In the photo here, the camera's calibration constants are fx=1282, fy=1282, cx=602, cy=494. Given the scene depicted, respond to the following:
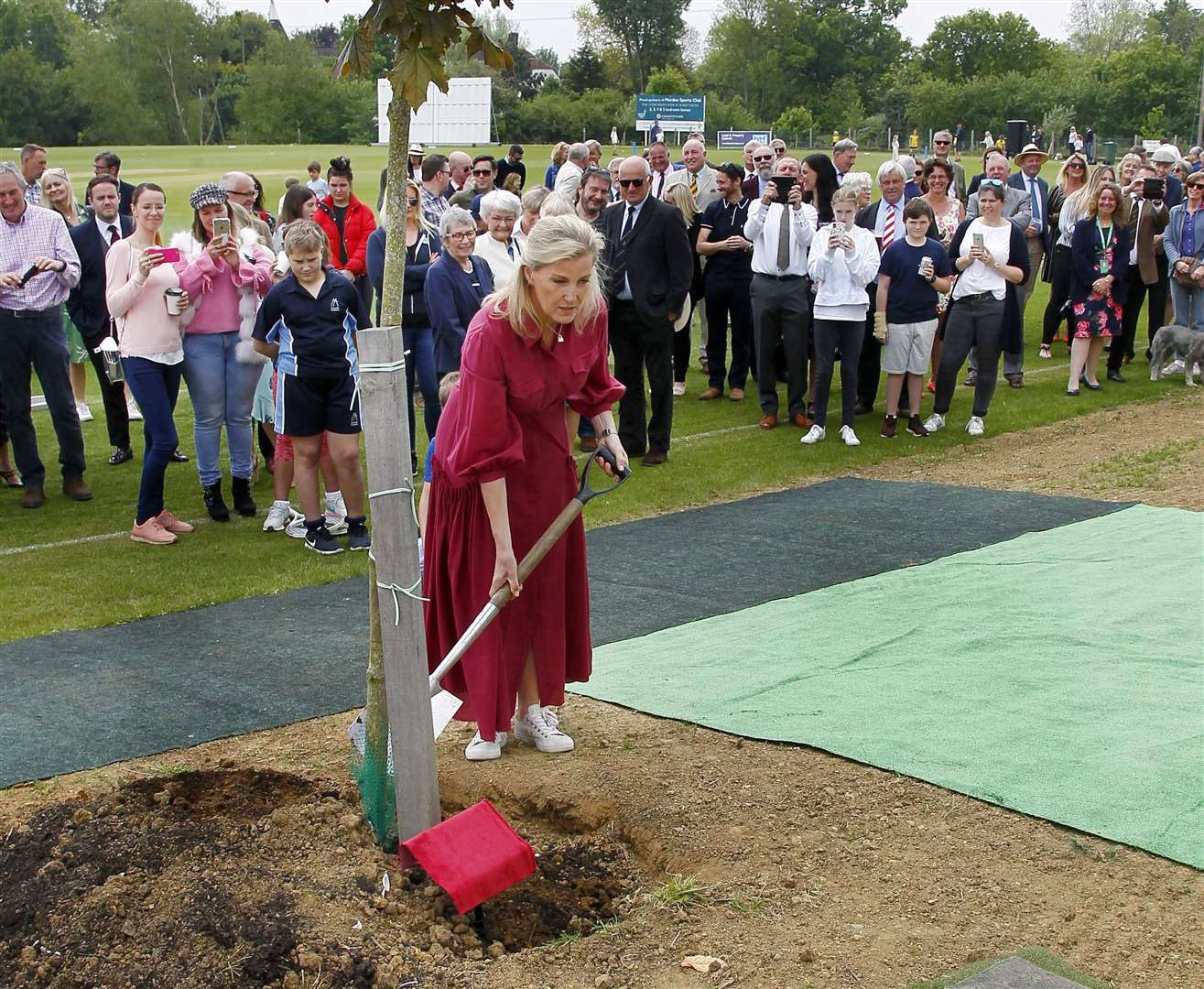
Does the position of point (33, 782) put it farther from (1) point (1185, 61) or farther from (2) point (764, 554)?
(1) point (1185, 61)

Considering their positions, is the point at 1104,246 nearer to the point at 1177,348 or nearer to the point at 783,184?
the point at 1177,348

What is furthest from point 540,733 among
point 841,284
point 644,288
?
point 841,284

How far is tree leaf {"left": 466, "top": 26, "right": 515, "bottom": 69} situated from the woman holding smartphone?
7.95 metres

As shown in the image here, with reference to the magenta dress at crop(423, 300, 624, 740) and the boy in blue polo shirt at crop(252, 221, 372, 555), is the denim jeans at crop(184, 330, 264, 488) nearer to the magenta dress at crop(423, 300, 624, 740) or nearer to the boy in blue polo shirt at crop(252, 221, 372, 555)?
the boy in blue polo shirt at crop(252, 221, 372, 555)

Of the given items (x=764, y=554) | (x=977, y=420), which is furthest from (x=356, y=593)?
(x=977, y=420)

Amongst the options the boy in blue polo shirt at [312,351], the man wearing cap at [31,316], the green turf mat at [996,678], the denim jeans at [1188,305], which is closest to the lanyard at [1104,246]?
A: the denim jeans at [1188,305]

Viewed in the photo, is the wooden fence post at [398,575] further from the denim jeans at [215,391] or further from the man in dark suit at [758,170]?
the man in dark suit at [758,170]

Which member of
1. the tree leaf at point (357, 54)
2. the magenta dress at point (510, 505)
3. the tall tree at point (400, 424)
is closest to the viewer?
the tree leaf at point (357, 54)

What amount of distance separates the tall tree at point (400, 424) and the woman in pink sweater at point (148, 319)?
4521mm

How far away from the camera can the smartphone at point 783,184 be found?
11.2 m

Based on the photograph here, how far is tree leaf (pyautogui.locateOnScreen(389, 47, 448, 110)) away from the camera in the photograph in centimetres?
353

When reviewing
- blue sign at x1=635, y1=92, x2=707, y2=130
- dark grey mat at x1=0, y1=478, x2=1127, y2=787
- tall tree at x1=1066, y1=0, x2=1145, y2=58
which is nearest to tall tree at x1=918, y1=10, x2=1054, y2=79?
tall tree at x1=1066, y1=0, x2=1145, y2=58

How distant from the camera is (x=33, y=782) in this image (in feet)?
15.9

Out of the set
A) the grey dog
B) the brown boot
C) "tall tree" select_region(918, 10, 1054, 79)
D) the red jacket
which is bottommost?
the brown boot
